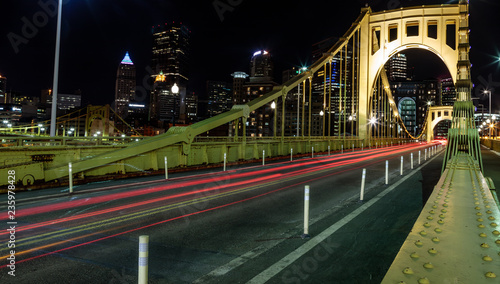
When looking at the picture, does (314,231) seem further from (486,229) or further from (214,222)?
(486,229)

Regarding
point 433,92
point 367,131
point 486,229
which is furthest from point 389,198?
point 433,92

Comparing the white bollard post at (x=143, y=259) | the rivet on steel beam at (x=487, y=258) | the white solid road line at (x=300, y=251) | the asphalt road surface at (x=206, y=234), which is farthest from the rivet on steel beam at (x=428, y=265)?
the white bollard post at (x=143, y=259)

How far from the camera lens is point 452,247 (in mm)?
2764

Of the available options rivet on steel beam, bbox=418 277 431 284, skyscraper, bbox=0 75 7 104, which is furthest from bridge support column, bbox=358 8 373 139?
skyscraper, bbox=0 75 7 104

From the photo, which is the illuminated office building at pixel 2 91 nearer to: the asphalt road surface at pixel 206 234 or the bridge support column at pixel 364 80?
the bridge support column at pixel 364 80

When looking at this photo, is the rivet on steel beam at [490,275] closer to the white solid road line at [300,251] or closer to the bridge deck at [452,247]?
the bridge deck at [452,247]

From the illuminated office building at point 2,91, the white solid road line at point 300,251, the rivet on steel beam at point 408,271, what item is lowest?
the white solid road line at point 300,251

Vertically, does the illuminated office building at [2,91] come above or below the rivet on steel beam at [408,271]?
above

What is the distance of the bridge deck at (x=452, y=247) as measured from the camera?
229 centimetres

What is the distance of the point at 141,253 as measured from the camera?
2549 millimetres

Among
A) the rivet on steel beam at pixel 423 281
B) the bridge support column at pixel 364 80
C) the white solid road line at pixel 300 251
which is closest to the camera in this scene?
the rivet on steel beam at pixel 423 281

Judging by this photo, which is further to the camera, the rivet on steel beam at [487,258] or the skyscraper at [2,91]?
the skyscraper at [2,91]

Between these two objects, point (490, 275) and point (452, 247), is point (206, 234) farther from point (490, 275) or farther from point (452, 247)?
point (490, 275)

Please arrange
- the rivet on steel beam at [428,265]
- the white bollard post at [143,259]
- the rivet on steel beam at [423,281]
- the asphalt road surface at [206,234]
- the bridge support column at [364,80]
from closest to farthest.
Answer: the rivet on steel beam at [423,281], the rivet on steel beam at [428,265], the white bollard post at [143,259], the asphalt road surface at [206,234], the bridge support column at [364,80]
